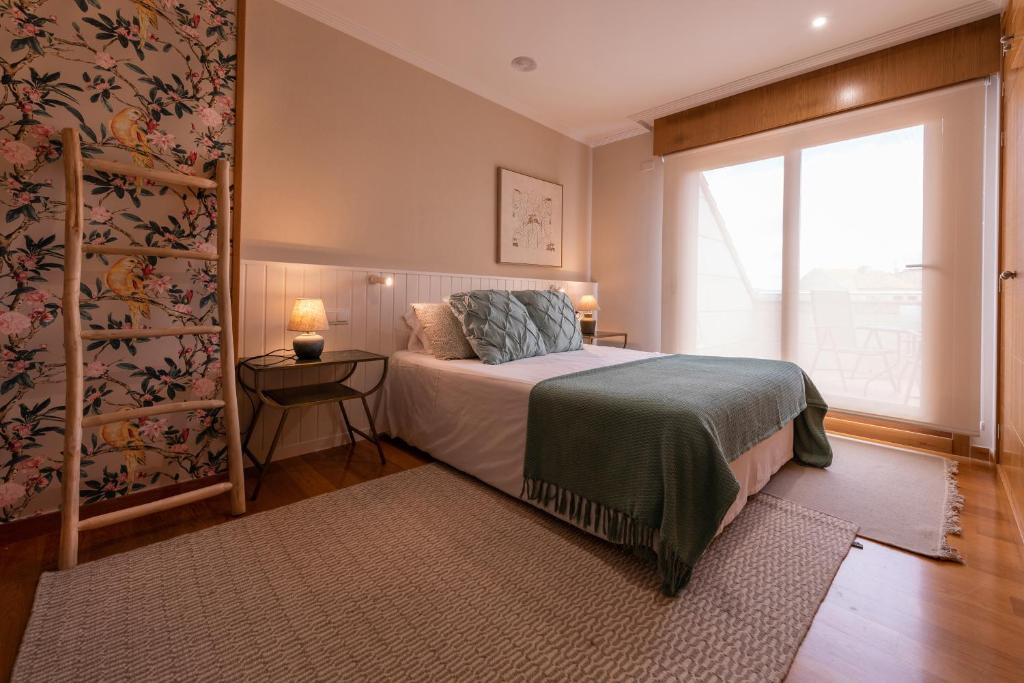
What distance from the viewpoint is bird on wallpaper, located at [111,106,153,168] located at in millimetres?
1876

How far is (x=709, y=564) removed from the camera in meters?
1.57

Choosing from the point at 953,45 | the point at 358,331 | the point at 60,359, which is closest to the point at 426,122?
the point at 358,331

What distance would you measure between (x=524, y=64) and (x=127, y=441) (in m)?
3.27

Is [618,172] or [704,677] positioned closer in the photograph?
[704,677]

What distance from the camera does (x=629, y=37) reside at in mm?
2830

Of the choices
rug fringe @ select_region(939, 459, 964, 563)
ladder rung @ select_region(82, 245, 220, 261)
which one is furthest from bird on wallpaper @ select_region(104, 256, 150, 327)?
rug fringe @ select_region(939, 459, 964, 563)

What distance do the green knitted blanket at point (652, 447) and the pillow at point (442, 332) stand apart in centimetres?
85

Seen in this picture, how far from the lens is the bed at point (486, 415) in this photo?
200cm

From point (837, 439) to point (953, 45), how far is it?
2536mm

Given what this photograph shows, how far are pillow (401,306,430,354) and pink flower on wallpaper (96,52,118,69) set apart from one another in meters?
1.76

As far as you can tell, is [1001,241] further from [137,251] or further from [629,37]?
[137,251]

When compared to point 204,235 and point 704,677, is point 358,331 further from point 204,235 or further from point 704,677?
point 704,677

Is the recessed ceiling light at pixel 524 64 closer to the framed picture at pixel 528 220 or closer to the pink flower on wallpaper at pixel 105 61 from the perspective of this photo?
the framed picture at pixel 528 220

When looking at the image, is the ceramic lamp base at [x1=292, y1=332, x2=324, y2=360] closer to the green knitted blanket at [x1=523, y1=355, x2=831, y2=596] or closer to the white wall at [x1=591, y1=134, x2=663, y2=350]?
Result: the green knitted blanket at [x1=523, y1=355, x2=831, y2=596]
